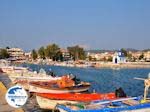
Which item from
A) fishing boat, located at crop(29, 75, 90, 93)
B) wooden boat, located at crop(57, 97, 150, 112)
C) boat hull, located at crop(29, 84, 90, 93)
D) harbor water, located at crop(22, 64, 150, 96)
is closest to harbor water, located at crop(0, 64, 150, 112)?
harbor water, located at crop(22, 64, 150, 96)

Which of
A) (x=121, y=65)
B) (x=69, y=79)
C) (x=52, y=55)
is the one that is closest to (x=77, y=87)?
(x=69, y=79)

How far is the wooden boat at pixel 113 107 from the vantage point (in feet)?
56.8

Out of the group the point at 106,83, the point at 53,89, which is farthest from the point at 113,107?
the point at 106,83

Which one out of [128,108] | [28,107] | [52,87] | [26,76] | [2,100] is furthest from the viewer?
[26,76]

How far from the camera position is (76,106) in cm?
1866

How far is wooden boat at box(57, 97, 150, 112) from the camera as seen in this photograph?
1731cm

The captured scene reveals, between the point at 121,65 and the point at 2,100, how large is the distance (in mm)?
158727

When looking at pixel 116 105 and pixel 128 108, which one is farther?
pixel 116 105

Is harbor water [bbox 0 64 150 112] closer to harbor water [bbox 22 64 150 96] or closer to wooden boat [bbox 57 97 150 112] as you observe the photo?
harbor water [bbox 22 64 150 96]

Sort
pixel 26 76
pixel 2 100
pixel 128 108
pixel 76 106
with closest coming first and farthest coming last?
1. pixel 128 108
2. pixel 76 106
3. pixel 2 100
4. pixel 26 76

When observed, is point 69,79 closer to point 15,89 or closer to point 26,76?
point 26,76

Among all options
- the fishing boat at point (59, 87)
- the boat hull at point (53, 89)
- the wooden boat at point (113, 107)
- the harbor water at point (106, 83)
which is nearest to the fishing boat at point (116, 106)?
the wooden boat at point (113, 107)

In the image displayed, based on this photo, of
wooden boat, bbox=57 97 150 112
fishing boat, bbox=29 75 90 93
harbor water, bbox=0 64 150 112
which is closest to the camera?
wooden boat, bbox=57 97 150 112

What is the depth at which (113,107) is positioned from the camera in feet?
58.0
